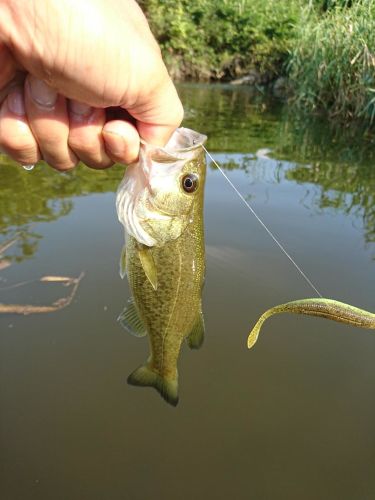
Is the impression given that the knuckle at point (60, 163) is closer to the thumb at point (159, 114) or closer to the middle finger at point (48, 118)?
the middle finger at point (48, 118)

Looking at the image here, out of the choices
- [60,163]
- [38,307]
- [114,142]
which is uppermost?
[114,142]

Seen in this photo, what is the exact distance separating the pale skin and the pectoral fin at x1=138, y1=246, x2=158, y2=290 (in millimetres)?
420

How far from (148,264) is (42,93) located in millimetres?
817

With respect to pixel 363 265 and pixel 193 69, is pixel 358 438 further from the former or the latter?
pixel 193 69

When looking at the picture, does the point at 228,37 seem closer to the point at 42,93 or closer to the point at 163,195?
the point at 163,195

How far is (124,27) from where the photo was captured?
147 centimetres

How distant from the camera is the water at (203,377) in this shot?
2426 mm

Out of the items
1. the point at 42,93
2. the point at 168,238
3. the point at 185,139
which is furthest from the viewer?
the point at 168,238

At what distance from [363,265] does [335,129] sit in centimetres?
770

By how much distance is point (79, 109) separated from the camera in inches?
67.4

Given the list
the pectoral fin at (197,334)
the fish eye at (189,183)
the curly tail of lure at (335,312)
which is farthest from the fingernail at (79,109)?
the pectoral fin at (197,334)

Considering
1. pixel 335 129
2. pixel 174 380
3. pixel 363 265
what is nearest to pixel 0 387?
pixel 174 380

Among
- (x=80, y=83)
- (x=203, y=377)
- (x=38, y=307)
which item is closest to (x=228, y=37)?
(x=38, y=307)

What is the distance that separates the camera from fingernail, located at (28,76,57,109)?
63.3 inches
